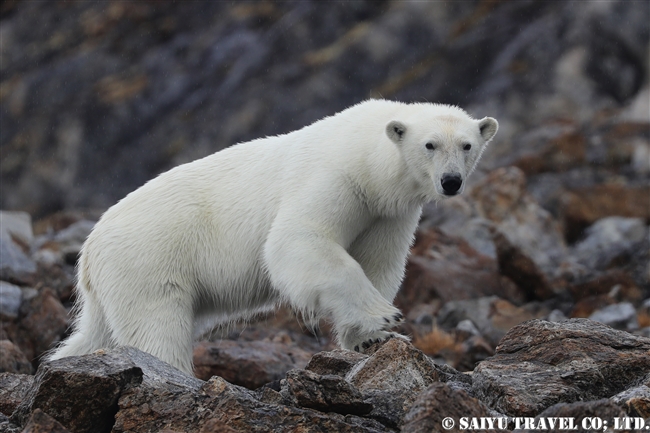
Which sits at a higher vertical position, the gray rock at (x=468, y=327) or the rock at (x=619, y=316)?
the rock at (x=619, y=316)

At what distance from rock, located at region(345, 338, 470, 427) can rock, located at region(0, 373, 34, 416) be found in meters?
2.02

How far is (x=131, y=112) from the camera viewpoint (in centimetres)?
2984

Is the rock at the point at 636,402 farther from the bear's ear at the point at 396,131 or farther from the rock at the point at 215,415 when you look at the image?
the bear's ear at the point at 396,131

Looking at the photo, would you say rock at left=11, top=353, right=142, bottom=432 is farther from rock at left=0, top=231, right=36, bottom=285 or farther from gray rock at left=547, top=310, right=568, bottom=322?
gray rock at left=547, top=310, right=568, bottom=322

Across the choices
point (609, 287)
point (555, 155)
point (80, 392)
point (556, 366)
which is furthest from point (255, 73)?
point (80, 392)

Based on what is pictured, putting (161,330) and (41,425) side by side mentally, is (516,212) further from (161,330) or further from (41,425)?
(41,425)

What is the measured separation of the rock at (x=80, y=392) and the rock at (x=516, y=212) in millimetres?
12743

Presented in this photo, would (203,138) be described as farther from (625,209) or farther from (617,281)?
(617,281)

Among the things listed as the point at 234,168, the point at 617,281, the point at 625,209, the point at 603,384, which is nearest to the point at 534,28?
the point at 625,209

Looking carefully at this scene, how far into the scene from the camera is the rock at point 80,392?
4117 mm

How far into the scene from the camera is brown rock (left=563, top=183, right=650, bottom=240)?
1861cm

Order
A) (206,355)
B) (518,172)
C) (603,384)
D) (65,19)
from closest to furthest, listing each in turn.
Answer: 1. (603,384)
2. (206,355)
3. (518,172)
4. (65,19)

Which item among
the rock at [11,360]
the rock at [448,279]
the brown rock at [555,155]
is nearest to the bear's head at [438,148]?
the rock at [11,360]

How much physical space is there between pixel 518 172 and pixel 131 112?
674 inches
